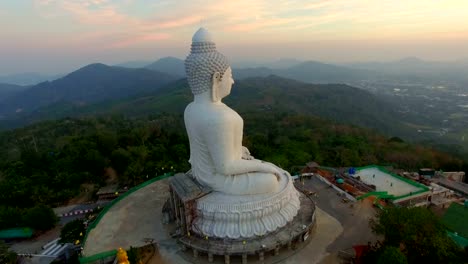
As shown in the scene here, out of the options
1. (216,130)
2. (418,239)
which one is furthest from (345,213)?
(216,130)

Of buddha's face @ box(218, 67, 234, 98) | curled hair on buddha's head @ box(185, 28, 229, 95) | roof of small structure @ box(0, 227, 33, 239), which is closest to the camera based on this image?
curled hair on buddha's head @ box(185, 28, 229, 95)

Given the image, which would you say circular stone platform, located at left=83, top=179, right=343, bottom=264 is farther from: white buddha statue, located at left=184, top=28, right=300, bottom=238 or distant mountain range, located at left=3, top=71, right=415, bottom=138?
distant mountain range, located at left=3, top=71, right=415, bottom=138

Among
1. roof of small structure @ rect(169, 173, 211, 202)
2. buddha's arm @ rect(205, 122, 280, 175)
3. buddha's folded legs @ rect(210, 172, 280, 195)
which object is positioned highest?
buddha's arm @ rect(205, 122, 280, 175)

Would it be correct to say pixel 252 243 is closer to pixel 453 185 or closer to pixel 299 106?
pixel 453 185

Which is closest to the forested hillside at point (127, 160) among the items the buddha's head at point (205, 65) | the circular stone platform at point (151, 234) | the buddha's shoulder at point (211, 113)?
the circular stone platform at point (151, 234)

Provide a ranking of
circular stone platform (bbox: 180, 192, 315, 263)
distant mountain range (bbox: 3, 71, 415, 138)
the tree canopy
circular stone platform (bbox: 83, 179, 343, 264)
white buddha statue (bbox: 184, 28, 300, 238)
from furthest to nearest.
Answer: distant mountain range (bbox: 3, 71, 415, 138) → circular stone platform (bbox: 83, 179, 343, 264) → white buddha statue (bbox: 184, 28, 300, 238) → circular stone platform (bbox: 180, 192, 315, 263) → the tree canopy

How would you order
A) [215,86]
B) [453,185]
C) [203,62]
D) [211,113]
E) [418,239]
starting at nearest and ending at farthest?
[418,239] < [211,113] < [203,62] < [215,86] < [453,185]

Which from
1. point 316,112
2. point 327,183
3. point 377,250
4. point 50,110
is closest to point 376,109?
point 316,112

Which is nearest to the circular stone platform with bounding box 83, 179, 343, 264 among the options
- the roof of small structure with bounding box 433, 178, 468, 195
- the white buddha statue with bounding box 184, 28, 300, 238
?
the white buddha statue with bounding box 184, 28, 300, 238
